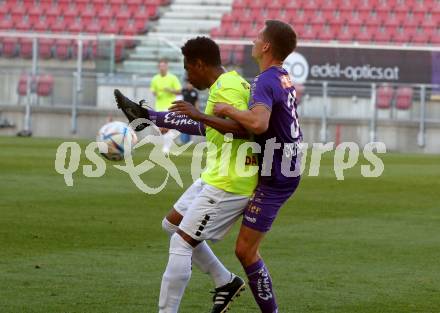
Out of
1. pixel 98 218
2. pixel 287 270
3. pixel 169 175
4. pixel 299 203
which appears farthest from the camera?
pixel 169 175

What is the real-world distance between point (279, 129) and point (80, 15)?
105 feet

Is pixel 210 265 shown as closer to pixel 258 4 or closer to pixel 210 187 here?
pixel 210 187

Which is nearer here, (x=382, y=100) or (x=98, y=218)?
(x=98, y=218)

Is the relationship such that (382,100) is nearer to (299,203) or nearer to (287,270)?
(299,203)

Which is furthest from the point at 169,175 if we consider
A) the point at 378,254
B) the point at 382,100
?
the point at 382,100

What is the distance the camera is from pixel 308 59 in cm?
3186

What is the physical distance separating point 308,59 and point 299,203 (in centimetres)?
1578

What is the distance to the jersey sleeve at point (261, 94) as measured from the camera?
724cm

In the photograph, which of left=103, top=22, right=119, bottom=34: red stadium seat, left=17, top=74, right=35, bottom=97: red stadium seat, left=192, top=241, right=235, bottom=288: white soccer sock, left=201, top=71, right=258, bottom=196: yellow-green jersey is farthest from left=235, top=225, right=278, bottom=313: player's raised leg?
left=103, top=22, right=119, bottom=34: red stadium seat

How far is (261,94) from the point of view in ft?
23.9

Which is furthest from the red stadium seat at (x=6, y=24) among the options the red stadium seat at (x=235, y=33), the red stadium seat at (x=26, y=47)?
the red stadium seat at (x=235, y=33)

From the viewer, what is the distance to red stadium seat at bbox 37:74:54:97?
32.9m

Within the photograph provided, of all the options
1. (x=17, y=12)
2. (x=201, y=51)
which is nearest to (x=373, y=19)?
(x=17, y=12)

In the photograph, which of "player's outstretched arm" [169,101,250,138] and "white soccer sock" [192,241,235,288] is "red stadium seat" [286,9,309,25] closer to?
"white soccer sock" [192,241,235,288]
